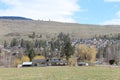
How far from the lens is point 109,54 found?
18350cm

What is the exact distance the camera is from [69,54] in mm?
120625

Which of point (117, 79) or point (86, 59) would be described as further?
point (86, 59)

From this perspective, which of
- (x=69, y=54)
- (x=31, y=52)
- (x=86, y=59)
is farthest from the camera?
(x=31, y=52)

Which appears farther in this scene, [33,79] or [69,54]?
[69,54]

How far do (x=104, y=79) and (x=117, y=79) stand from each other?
981mm

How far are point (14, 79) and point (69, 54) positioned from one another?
308 ft

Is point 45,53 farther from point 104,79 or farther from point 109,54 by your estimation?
point 104,79

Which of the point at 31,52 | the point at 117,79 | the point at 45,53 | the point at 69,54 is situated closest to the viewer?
the point at 117,79

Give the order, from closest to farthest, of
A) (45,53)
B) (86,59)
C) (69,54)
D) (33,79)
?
(33,79)
(69,54)
(86,59)
(45,53)

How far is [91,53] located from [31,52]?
2780 cm

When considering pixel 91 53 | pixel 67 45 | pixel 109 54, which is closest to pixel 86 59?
pixel 91 53

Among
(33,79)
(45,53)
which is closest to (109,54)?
(45,53)

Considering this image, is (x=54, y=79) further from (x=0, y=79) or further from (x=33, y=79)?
(x=0, y=79)

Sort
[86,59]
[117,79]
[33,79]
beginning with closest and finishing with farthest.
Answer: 1. [117,79]
2. [33,79]
3. [86,59]
